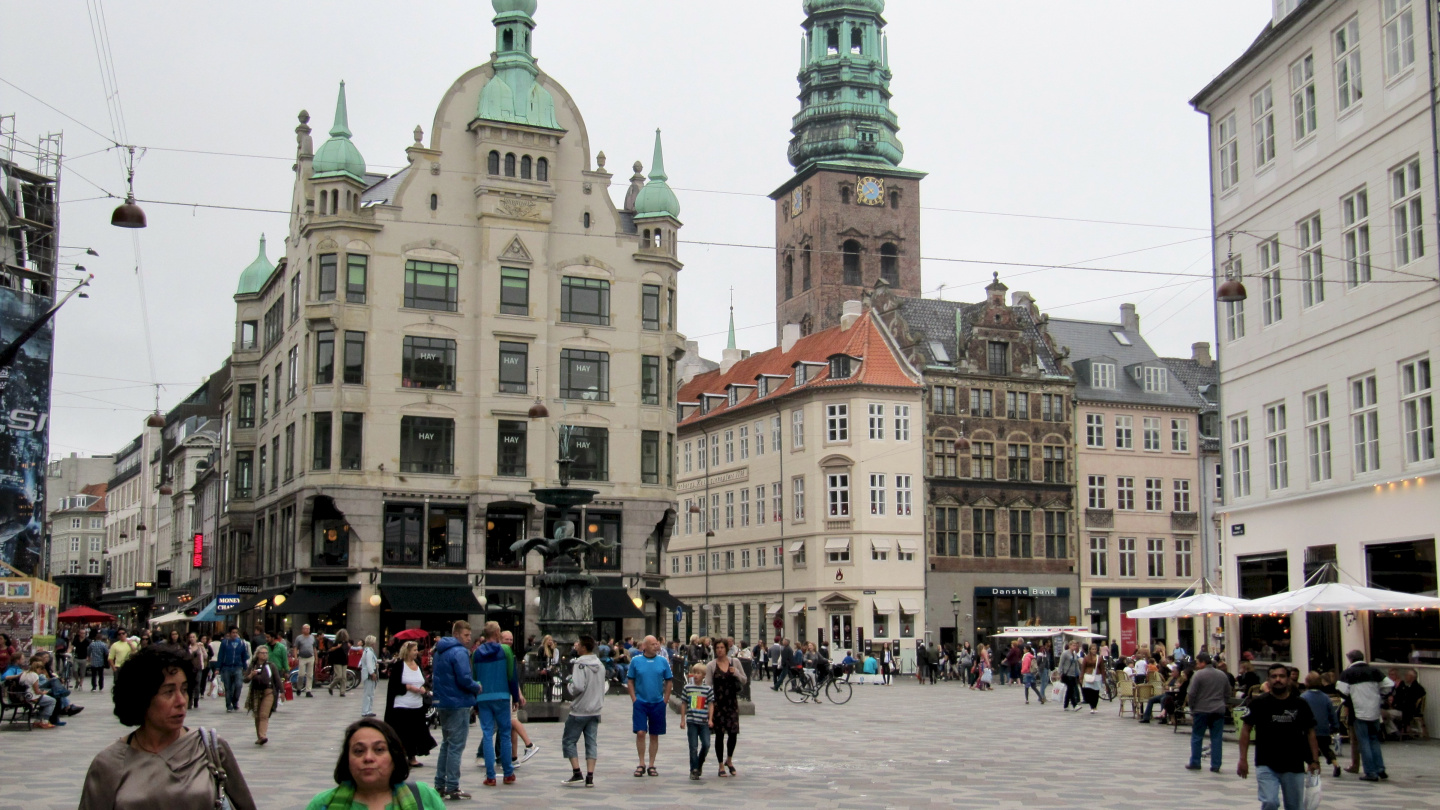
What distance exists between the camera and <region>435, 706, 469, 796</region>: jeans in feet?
51.9

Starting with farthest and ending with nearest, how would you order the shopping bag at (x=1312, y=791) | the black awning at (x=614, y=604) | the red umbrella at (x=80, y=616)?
the black awning at (x=614, y=604)
the red umbrella at (x=80, y=616)
the shopping bag at (x=1312, y=791)

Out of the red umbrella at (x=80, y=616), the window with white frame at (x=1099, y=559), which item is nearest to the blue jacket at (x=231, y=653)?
the red umbrella at (x=80, y=616)

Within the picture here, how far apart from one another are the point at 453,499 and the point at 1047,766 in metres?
34.8

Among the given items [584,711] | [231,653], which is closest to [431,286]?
[231,653]

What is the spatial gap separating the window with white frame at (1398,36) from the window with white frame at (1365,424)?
221 inches

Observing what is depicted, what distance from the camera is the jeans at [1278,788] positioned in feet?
43.8

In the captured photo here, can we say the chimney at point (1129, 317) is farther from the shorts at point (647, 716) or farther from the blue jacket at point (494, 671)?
the blue jacket at point (494, 671)

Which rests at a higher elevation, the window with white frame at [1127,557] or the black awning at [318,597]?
the window with white frame at [1127,557]

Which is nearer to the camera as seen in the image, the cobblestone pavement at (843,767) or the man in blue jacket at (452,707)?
the man in blue jacket at (452,707)

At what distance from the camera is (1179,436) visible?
7400cm

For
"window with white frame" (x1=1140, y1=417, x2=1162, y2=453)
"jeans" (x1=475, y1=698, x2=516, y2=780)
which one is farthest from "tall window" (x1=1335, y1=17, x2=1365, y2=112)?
"window with white frame" (x1=1140, y1=417, x2=1162, y2=453)

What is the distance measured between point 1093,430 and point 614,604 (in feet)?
94.3

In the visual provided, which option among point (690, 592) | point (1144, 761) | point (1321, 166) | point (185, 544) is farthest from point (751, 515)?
point (1144, 761)

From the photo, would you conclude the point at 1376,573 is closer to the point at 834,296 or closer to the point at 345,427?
the point at 345,427
